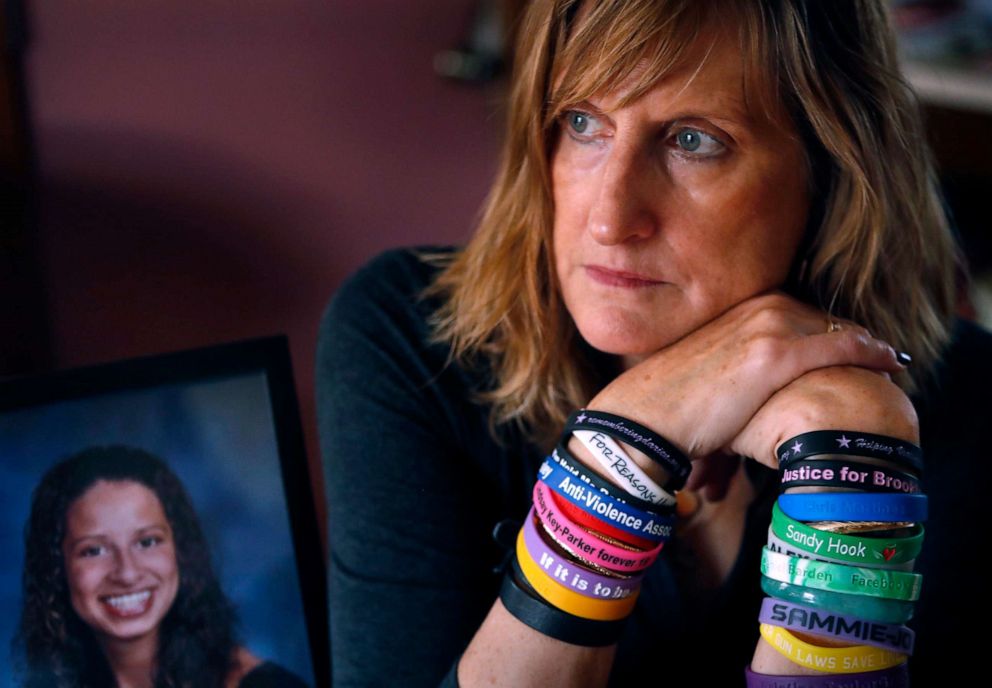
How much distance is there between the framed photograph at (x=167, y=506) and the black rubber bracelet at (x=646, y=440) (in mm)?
296

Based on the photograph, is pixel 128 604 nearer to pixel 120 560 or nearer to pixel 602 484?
pixel 120 560

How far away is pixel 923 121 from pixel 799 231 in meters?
0.21

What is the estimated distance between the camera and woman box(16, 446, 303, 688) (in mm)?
851

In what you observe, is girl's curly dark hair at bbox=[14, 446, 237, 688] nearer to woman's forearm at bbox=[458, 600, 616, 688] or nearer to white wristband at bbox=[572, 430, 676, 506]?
woman's forearm at bbox=[458, 600, 616, 688]

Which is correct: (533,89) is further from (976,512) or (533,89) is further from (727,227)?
(976,512)

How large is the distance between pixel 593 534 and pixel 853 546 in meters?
0.22

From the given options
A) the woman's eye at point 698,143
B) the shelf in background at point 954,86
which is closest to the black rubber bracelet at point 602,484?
the woman's eye at point 698,143

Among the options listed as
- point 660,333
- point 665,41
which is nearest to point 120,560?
point 660,333

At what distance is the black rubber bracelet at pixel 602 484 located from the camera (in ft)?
2.94

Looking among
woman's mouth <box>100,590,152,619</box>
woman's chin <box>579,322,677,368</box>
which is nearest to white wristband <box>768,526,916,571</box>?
woman's chin <box>579,322,677,368</box>

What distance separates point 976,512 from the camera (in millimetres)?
1152

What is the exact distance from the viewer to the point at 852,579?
837 millimetres

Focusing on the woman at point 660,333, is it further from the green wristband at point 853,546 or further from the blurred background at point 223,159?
the blurred background at point 223,159

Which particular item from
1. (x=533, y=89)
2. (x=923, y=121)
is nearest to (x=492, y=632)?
(x=533, y=89)
